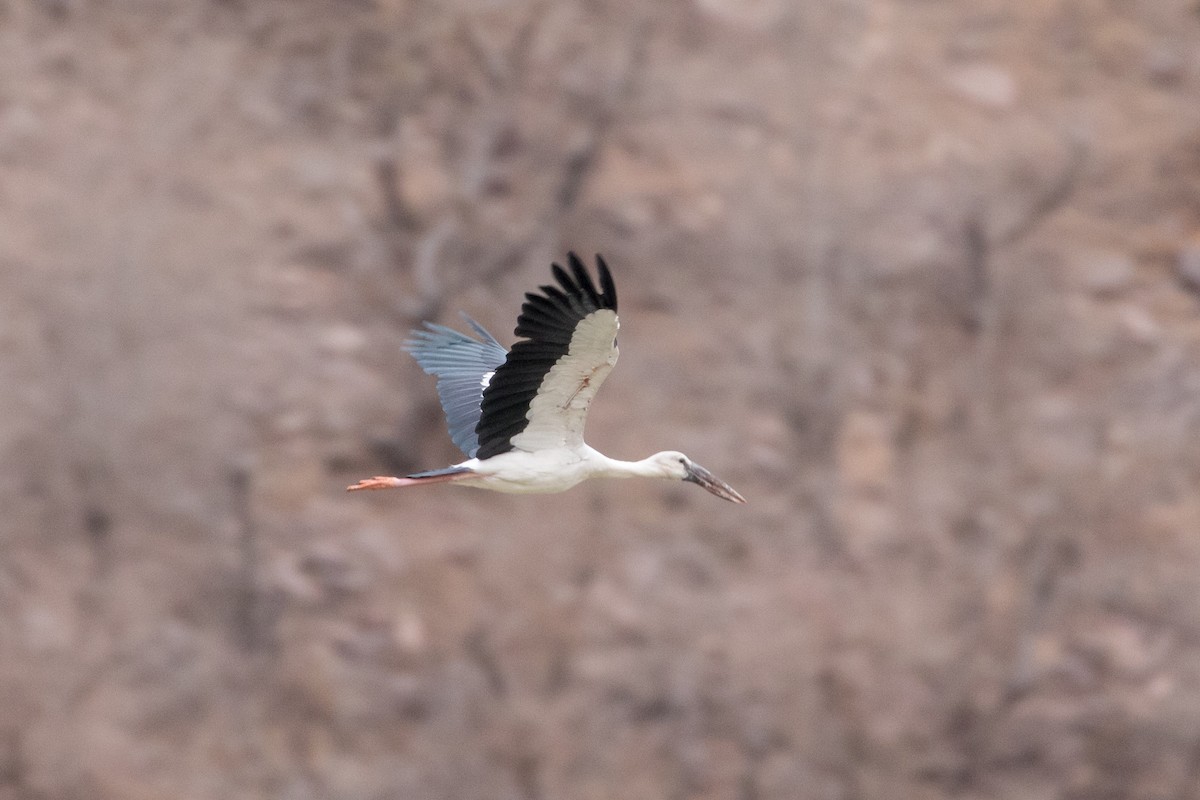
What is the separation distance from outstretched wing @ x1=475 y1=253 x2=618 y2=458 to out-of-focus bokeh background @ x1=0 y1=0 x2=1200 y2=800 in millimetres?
6027

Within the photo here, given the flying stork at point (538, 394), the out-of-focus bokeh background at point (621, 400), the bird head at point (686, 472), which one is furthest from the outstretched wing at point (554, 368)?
the out-of-focus bokeh background at point (621, 400)

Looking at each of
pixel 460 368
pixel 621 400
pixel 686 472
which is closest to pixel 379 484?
pixel 460 368

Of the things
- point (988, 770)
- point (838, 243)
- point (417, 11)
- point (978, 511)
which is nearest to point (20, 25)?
point (417, 11)

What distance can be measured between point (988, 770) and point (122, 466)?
7.45m

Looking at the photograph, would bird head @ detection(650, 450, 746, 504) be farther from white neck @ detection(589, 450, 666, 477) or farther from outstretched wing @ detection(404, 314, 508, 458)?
outstretched wing @ detection(404, 314, 508, 458)

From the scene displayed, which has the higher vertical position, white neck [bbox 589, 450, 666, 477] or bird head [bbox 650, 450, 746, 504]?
bird head [bbox 650, 450, 746, 504]

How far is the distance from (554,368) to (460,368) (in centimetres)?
176

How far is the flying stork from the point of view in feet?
26.5

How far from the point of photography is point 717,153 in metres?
15.9

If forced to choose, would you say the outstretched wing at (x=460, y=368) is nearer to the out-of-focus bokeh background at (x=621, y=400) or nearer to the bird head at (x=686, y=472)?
the bird head at (x=686, y=472)

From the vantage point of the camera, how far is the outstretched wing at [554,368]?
314 inches

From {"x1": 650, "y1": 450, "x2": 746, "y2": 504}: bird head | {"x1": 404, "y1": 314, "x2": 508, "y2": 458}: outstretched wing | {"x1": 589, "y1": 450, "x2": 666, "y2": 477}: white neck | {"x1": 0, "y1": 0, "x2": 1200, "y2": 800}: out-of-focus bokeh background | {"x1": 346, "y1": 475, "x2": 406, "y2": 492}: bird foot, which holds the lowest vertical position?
{"x1": 346, "y1": 475, "x2": 406, "y2": 492}: bird foot

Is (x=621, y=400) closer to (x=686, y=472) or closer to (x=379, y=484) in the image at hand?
(x=686, y=472)

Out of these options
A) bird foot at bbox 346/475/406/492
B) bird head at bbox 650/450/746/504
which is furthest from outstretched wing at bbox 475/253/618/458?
bird head at bbox 650/450/746/504
